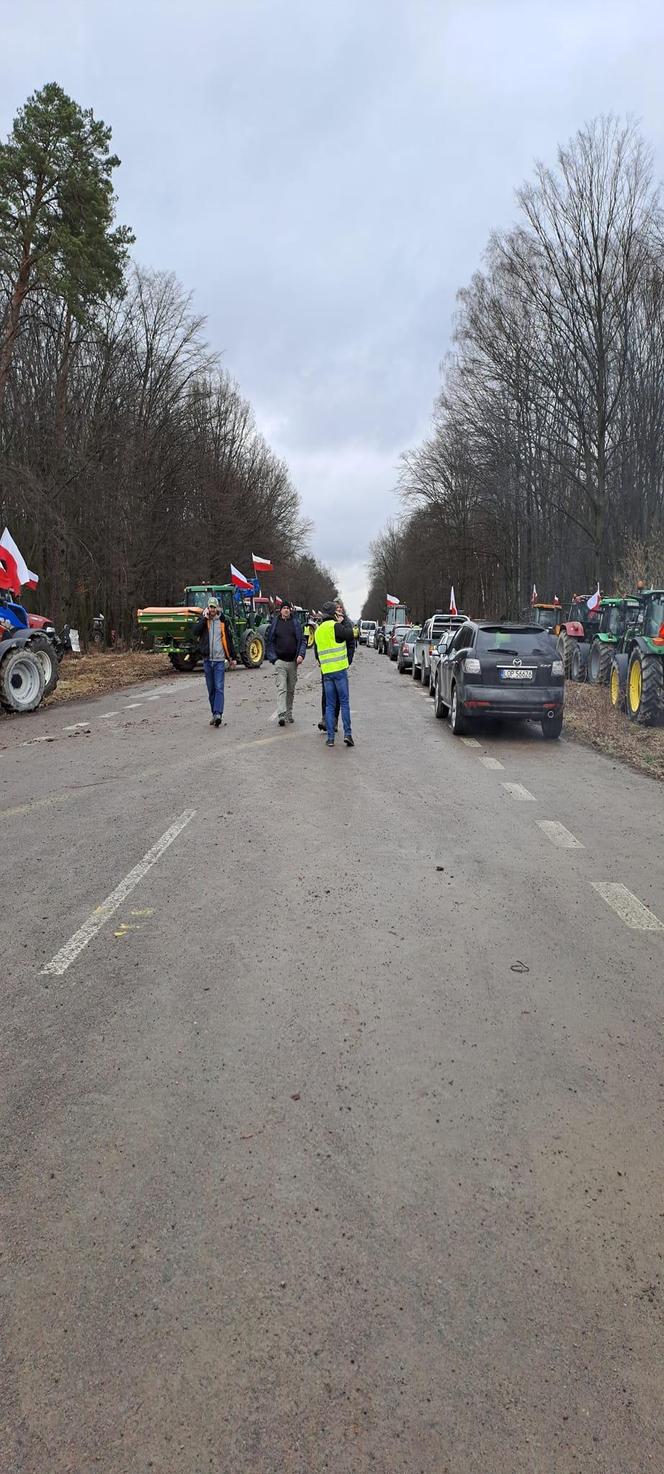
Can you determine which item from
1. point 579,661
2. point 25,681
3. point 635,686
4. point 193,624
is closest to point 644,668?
point 635,686

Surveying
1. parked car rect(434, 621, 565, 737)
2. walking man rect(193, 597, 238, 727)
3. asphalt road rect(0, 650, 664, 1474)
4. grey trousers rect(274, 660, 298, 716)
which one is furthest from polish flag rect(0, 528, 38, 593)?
asphalt road rect(0, 650, 664, 1474)

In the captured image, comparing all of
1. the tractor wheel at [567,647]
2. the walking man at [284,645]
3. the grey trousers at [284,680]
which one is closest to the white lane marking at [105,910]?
the walking man at [284,645]

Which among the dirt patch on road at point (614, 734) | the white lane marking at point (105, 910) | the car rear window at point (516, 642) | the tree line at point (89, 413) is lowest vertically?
the dirt patch on road at point (614, 734)

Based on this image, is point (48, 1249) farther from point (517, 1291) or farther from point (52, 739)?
point (52, 739)

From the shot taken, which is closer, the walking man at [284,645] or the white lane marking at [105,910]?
the white lane marking at [105,910]

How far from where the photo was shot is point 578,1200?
8.81 feet

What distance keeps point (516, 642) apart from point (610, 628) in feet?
24.8

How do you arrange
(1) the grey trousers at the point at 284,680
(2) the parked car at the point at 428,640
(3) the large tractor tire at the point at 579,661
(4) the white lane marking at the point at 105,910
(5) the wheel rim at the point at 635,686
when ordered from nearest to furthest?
(4) the white lane marking at the point at 105,910, (1) the grey trousers at the point at 284,680, (5) the wheel rim at the point at 635,686, (3) the large tractor tire at the point at 579,661, (2) the parked car at the point at 428,640

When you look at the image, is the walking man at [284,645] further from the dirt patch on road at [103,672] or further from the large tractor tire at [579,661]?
the large tractor tire at [579,661]

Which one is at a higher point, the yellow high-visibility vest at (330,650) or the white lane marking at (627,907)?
the yellow high-visibility vest at (330,650)

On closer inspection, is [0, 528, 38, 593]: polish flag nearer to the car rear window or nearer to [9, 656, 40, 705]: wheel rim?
[9, 656, 40, 705]: wheel rim

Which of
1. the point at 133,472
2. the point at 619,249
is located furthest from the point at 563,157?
the point at 133,472

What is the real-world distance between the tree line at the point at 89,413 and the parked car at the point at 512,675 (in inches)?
642

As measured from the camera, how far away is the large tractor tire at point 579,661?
22000mm
